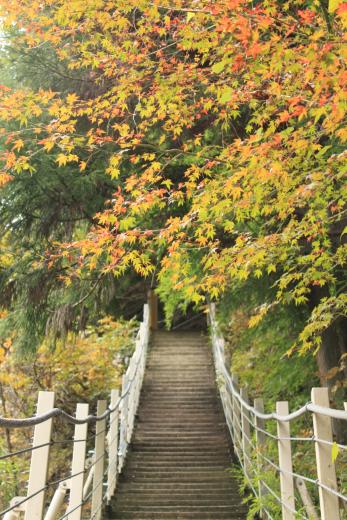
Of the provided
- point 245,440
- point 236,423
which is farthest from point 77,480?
point 236,423

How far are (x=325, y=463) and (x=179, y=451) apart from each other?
6.97 meters

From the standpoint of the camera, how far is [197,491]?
296 inches

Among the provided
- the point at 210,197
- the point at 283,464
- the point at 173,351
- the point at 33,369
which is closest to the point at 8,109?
the point at 210,197

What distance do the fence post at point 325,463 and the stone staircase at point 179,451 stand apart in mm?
4016

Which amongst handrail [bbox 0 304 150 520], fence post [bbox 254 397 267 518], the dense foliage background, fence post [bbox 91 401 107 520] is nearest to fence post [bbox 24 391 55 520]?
handrail [bbox 0 304 150 520]

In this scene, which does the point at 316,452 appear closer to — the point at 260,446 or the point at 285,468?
the point at 285,468

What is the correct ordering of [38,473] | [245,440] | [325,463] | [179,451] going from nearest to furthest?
[38,473], [325,463], [245,440], [179,451]

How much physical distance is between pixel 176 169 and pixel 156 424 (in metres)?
5.62

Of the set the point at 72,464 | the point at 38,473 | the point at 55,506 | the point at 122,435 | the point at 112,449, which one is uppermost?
the point at 38,473

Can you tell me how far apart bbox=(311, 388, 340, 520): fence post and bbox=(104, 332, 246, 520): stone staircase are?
4.02 m

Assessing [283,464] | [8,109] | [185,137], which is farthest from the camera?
[185,137]

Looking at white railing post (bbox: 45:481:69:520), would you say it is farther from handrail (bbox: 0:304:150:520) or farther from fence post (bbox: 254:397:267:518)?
fence post (bbox: 254:397:267:518)

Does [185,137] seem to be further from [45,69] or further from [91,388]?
[91,388]

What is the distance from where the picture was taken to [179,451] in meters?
9.48
